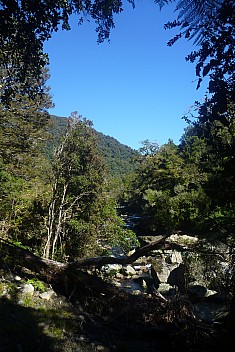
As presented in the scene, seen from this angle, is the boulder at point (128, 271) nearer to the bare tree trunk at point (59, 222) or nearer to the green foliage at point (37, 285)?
the bare tree trunk at point (59, 222)

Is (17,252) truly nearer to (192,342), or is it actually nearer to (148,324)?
(148,324)

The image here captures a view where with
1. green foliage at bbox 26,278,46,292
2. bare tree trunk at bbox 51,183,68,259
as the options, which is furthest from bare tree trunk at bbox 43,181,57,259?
green foliage at bbox 26,278,46,292

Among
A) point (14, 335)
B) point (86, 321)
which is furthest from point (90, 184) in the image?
point (14, 335)

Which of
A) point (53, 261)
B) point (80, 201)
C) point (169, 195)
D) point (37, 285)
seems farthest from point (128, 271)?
point (169, 195)

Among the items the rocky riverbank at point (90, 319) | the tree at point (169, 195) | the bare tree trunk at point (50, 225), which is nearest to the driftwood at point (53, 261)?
the rocky riverbank at point (90, 319)

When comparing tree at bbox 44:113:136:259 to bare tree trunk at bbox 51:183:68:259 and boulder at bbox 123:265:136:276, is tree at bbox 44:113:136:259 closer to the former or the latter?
bare tree trunk at bbox 51:183:68:259

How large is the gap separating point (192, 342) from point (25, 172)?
708 inches

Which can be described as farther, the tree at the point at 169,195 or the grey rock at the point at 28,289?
the tree at the point at 169,195

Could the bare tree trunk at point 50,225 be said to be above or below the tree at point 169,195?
below

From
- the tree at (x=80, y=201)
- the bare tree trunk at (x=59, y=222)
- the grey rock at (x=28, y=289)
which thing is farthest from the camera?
the tree at (x=80, y=201)

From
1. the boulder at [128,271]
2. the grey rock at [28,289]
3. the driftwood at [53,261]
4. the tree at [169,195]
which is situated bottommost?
the boulder at [128,271]

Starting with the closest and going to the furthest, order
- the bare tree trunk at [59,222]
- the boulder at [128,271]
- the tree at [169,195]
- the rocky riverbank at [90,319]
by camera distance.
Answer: the rocky riverbank at [90,319]
the bare tree trunk at [59,222]
the boulder at [128,271]
the tree at [169,195]

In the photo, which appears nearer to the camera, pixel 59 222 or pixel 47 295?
pixel 47 295

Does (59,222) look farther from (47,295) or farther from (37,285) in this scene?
(47,295)
